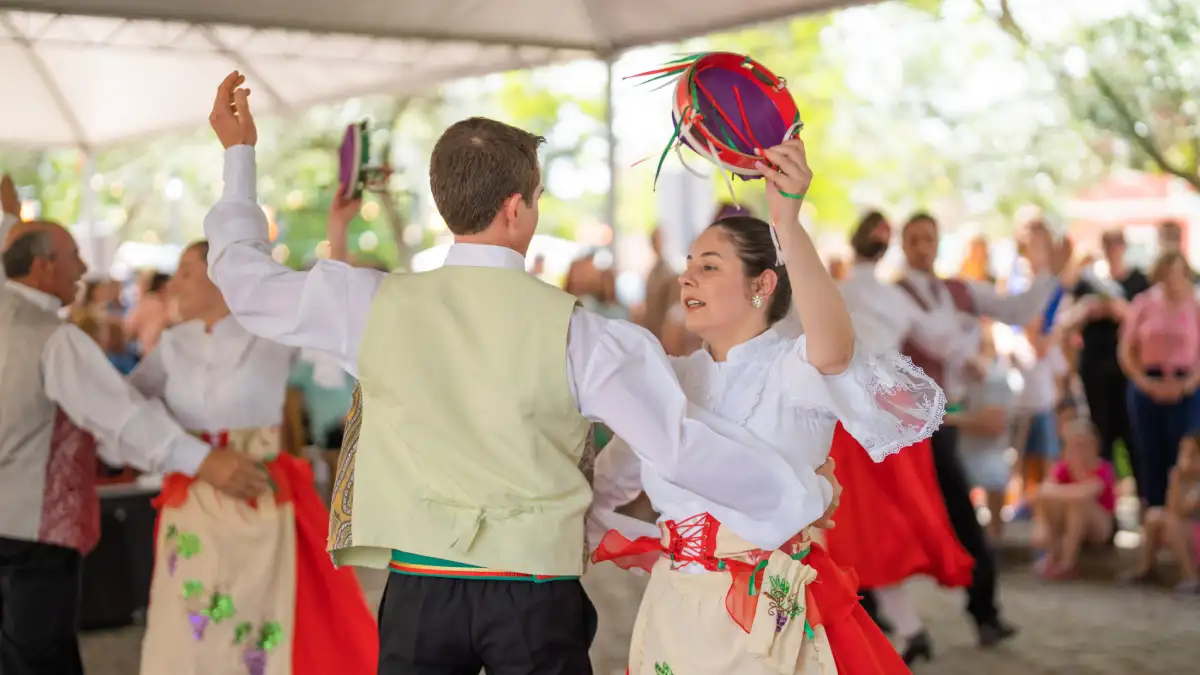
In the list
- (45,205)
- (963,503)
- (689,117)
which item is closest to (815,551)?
(689,117)

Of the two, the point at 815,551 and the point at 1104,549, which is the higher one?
the point at 815,551

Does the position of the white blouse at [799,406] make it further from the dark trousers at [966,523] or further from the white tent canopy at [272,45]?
the white tent canopy at [272,45]

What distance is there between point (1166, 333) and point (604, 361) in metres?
5.38

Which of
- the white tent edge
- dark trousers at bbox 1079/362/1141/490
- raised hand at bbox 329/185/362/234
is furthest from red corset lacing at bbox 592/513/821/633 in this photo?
dark trousers at bbox 1079/362/1141/490

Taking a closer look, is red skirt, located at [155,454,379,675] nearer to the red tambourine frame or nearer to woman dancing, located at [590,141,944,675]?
woman dancing, located at [590,141,944,675]

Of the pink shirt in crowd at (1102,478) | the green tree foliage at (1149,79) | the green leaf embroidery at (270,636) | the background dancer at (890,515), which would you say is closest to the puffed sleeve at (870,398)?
the green leaf embroidery at (270,636)

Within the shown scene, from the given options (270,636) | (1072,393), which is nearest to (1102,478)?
(1072,393)

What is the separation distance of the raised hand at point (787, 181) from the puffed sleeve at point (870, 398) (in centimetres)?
25

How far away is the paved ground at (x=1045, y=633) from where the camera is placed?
4.98 m

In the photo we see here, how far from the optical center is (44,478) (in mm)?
3662

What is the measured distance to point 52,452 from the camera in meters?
3.69

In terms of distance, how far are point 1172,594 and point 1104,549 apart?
35.9 inches

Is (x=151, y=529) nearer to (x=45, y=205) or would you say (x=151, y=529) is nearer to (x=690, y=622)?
(x=690, y=622)

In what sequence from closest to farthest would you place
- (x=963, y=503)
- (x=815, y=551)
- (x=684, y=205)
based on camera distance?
1. (x=815, y=551)
2. (x=963, y=503)
3. (x=684, y=205)
